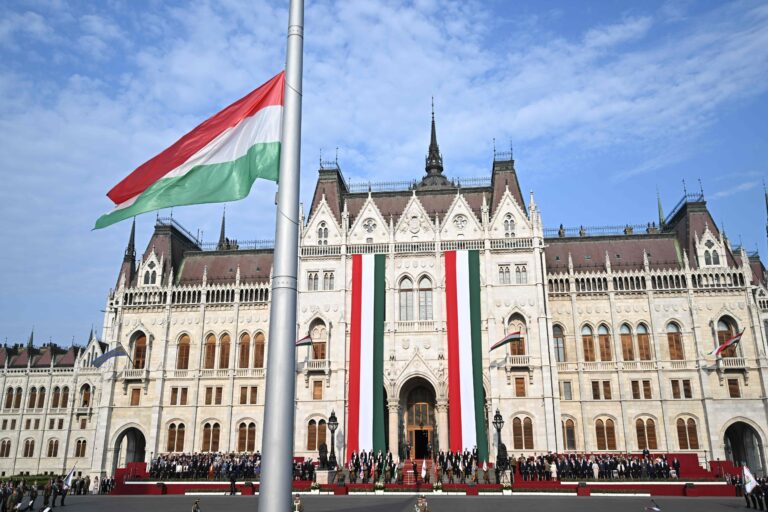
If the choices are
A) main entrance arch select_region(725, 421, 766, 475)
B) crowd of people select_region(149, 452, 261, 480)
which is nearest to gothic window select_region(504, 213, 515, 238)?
main entrance arch select_region(725, 421, 766, 475)

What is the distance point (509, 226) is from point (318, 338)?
19.1 metres

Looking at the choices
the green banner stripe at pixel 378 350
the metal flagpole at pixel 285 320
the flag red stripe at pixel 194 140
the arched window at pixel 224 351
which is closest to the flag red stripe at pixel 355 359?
the green banner stripe at pixel 378 350

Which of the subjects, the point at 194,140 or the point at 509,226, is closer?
the point at 194,140

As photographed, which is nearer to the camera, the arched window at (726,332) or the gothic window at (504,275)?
the gothic window at (504,275)

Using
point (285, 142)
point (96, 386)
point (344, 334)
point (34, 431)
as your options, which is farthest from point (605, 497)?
point (34, 431)

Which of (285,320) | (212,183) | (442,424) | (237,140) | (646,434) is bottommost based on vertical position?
(646,434)

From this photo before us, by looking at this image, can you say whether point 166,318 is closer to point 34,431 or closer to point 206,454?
point 206,454

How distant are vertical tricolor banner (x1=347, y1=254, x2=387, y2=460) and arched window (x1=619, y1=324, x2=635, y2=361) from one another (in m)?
21.2

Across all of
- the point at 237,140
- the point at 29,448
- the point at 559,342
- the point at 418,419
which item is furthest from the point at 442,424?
the point at 29,448

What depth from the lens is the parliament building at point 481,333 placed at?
158 ft

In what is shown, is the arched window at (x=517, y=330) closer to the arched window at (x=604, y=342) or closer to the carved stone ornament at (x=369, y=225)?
the arched window at (x=604, y=342)

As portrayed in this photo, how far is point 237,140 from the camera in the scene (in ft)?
38.6

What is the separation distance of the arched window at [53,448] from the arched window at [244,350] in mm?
23916

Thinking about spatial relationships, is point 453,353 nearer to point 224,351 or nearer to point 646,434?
point 646,434
